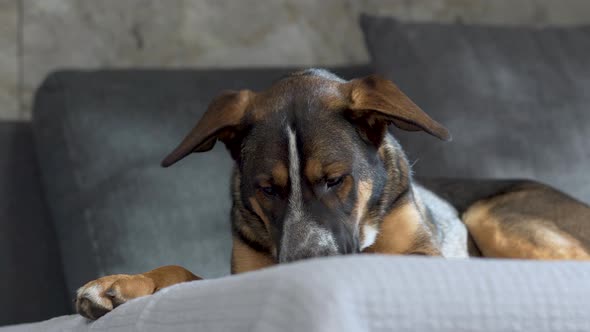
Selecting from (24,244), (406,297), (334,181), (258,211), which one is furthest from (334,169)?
(24,244)

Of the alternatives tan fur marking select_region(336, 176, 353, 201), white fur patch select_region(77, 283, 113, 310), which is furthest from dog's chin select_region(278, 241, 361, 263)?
white fur patch select_region(77, 283, 113, 310)

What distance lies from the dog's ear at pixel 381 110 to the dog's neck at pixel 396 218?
144 millimetres

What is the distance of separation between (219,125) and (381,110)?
37 cm

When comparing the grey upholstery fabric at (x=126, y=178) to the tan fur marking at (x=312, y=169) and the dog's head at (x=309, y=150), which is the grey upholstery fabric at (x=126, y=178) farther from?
the tan fur marking at (x=312, y=169)

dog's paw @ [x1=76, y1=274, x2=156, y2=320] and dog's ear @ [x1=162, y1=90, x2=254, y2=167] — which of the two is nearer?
dog's paw @ [x1=76, y1=274, x2=156, y2=320]

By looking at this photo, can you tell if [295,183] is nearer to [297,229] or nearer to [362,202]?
[297,229]

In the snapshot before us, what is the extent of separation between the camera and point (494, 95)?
3088mm

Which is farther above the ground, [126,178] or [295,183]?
[295,183]

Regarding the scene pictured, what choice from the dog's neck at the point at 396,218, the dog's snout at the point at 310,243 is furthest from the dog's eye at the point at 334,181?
the dog's neck at the point at 396,218

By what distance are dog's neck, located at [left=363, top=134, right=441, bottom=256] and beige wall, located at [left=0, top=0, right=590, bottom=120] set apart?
147cm

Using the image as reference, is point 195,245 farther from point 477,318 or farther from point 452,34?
point 477,318

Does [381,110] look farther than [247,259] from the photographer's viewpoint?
No

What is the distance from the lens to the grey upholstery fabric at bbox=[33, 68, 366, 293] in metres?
2.62

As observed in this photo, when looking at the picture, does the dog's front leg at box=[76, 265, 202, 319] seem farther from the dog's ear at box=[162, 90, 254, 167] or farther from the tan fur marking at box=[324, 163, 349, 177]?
the tan fur marking at box=[324, 163, 349, 177]
